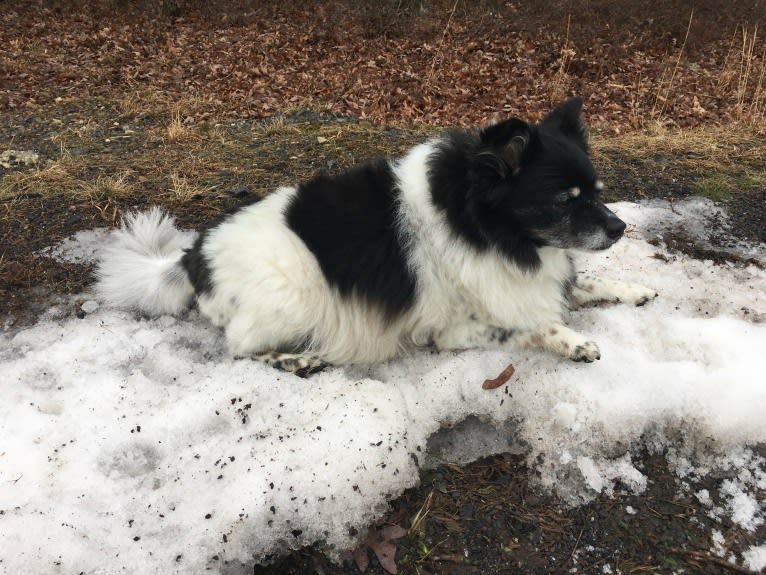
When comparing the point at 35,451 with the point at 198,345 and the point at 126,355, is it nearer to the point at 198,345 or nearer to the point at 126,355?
the point at 126,355

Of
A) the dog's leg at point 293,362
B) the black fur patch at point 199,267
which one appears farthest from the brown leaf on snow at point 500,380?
the black fur patch at point 199,267

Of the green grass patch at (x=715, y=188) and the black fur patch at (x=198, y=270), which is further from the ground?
the green grass patch at (x=715, y=188)

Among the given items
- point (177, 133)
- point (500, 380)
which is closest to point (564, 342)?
point (500, 380)

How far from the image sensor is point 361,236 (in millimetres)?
3062

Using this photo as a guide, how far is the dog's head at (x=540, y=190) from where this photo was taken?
2.72m

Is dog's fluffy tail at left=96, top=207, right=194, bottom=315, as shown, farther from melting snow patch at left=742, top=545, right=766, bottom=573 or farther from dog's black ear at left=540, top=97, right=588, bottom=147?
melting snow patch at left=742, top=545, right=766, bottom=573

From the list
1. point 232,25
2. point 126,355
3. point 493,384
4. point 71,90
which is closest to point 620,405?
point 493,384

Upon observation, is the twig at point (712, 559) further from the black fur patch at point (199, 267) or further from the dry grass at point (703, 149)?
the dry grass at point (703, 149)

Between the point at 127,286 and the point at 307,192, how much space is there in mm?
1474

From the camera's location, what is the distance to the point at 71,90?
8.38 metres

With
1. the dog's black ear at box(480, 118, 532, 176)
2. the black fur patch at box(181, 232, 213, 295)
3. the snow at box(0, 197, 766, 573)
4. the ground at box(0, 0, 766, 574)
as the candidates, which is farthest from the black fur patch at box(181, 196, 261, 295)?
the dog's black ear at box(480, 118, 532, 176)

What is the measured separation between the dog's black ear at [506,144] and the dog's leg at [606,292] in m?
1.27

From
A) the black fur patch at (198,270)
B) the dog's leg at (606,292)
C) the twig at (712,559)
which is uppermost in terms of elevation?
the black fur patch at (198,270)

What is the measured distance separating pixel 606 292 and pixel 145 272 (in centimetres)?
326
